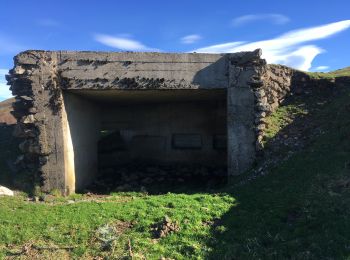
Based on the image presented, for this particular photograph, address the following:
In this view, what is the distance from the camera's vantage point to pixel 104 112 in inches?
580

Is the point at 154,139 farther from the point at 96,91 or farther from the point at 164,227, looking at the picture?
the point at 164,227

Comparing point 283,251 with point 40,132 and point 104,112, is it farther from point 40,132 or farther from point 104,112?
point 104,112

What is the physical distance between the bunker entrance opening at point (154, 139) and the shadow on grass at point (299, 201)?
2799mm

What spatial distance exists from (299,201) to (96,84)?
19.2 feet

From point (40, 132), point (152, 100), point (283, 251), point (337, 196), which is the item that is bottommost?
point (283, 251)

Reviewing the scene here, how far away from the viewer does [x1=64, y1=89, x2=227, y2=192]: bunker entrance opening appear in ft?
41.2

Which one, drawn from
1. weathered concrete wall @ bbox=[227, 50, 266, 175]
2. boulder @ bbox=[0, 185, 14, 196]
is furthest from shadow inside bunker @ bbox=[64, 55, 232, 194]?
boulder @ bbox=[0, 185, 14, 196]

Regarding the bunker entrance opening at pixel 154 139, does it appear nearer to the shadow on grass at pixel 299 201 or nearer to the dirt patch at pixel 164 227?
the shadow on grass at pixel 299 201

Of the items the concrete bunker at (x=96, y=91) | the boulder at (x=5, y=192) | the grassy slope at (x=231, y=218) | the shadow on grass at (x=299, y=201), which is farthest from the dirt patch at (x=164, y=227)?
the boulder at (x=5, y=192)

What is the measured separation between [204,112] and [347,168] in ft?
21.7

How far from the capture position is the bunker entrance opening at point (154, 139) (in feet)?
41.2

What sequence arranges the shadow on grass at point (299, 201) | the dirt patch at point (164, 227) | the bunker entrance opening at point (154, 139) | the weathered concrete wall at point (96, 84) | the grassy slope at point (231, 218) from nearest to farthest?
the shadow on grass at point (299, 201) < the grassy slope at point (231, 218) < the dirt patch at point (164, 227) < the weathered concrete wall at point (96, 84) < the bunker entrance opening at point (154, 139)

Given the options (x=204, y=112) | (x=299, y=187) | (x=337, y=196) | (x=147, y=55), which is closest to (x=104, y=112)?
(x=204, y=112)

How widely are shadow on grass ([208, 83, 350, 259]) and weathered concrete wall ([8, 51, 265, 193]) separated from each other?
1178mm
